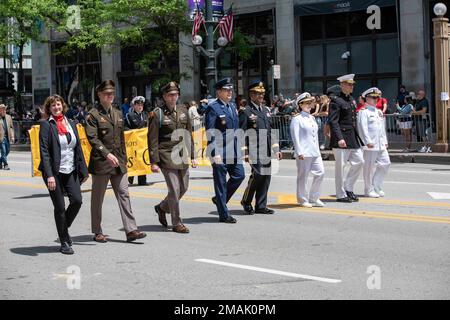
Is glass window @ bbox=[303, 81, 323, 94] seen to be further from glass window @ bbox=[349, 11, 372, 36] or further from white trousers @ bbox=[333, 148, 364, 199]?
white trousers @ bbox=[333, 148, 364, 199]

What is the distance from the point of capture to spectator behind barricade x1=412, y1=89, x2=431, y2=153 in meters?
22.3

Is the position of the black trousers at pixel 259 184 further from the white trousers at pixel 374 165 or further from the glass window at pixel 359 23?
the glass window at pixel 359 23

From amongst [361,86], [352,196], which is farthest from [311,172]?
[361,86]

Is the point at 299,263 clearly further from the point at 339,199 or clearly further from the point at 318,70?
the point at 318,70

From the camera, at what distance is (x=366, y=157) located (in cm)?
1340

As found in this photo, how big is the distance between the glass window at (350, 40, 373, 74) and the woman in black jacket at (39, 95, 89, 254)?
21.8m

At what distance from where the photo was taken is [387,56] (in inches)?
1145

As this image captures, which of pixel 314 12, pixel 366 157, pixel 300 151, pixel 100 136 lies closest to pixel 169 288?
pixel 100 136

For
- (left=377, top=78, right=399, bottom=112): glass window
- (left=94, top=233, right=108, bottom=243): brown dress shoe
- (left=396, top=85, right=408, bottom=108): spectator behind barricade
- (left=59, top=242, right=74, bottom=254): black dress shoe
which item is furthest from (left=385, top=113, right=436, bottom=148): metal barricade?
(left=59, top=242, right=74, bottom=254): black dress shoe

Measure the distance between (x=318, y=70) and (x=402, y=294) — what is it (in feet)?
82.3

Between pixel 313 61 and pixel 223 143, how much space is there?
21108 millimetres

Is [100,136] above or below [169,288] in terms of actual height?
above
